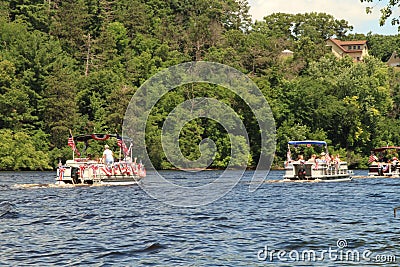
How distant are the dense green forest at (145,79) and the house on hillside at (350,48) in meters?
31.8

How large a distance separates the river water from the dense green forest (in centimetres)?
5783

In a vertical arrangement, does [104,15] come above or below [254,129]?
above

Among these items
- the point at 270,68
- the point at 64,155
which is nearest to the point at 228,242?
the point at 64,155

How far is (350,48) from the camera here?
179 metres

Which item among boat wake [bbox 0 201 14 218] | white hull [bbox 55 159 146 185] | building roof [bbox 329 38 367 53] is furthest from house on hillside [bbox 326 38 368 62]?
boat wake [bbox 0 201 14 218]

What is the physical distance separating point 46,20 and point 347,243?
107874 millimetres

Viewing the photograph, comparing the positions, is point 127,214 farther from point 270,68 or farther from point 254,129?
point 270,68

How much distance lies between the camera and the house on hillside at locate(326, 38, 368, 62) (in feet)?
570

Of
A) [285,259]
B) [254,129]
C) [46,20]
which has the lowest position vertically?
[285,259]

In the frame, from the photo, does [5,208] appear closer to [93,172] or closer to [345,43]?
[93,172]

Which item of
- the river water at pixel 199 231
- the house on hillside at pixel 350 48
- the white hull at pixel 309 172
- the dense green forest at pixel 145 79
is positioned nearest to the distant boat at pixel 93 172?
the river water at pixel 199 231

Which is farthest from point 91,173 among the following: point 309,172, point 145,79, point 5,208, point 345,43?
point 345,43

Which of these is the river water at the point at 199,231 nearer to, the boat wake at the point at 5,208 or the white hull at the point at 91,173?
the boat wake at the point at 5,208

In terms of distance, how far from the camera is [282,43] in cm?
14800
